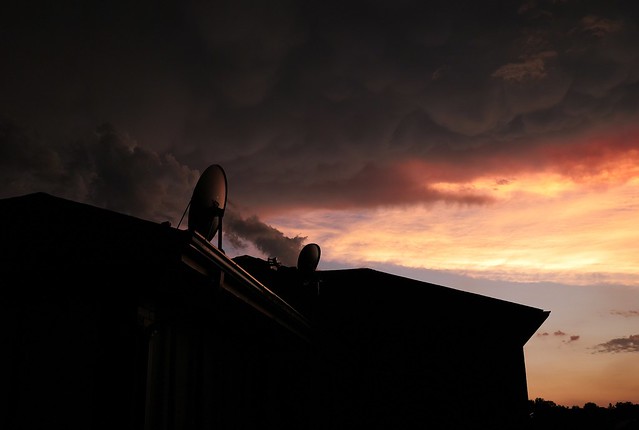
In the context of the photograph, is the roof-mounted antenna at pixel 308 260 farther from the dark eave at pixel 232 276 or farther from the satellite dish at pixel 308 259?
the dark eave at pixel 232 276

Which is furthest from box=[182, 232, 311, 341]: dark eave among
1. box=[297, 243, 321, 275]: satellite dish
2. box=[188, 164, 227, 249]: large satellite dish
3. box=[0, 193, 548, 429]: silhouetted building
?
box=[297, 243, 321, 275]: satellite dish

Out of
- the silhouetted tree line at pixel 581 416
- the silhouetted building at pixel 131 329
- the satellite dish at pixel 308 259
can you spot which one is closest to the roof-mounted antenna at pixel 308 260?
the satellite dish at pixel 308 259

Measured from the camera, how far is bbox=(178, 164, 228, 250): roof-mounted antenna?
24.2 feet

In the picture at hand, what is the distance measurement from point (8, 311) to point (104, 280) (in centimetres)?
98

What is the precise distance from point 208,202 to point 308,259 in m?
6.88

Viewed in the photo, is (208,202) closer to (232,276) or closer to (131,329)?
(232,276)

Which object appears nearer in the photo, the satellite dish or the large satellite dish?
the large satellite dish

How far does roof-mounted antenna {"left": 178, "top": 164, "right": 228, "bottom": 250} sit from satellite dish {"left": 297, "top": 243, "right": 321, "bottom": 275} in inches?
249

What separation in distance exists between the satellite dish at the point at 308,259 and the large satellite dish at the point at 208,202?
6.31 metres

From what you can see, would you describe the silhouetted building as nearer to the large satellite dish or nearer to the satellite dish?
the large satellite dish

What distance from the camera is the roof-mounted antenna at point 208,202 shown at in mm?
7363

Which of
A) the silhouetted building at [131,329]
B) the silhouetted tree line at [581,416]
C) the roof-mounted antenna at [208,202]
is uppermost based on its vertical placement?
the roof-mounted antenna at [208,202]

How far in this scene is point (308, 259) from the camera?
14.1 metres

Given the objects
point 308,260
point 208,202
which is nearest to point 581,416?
point 308,260
